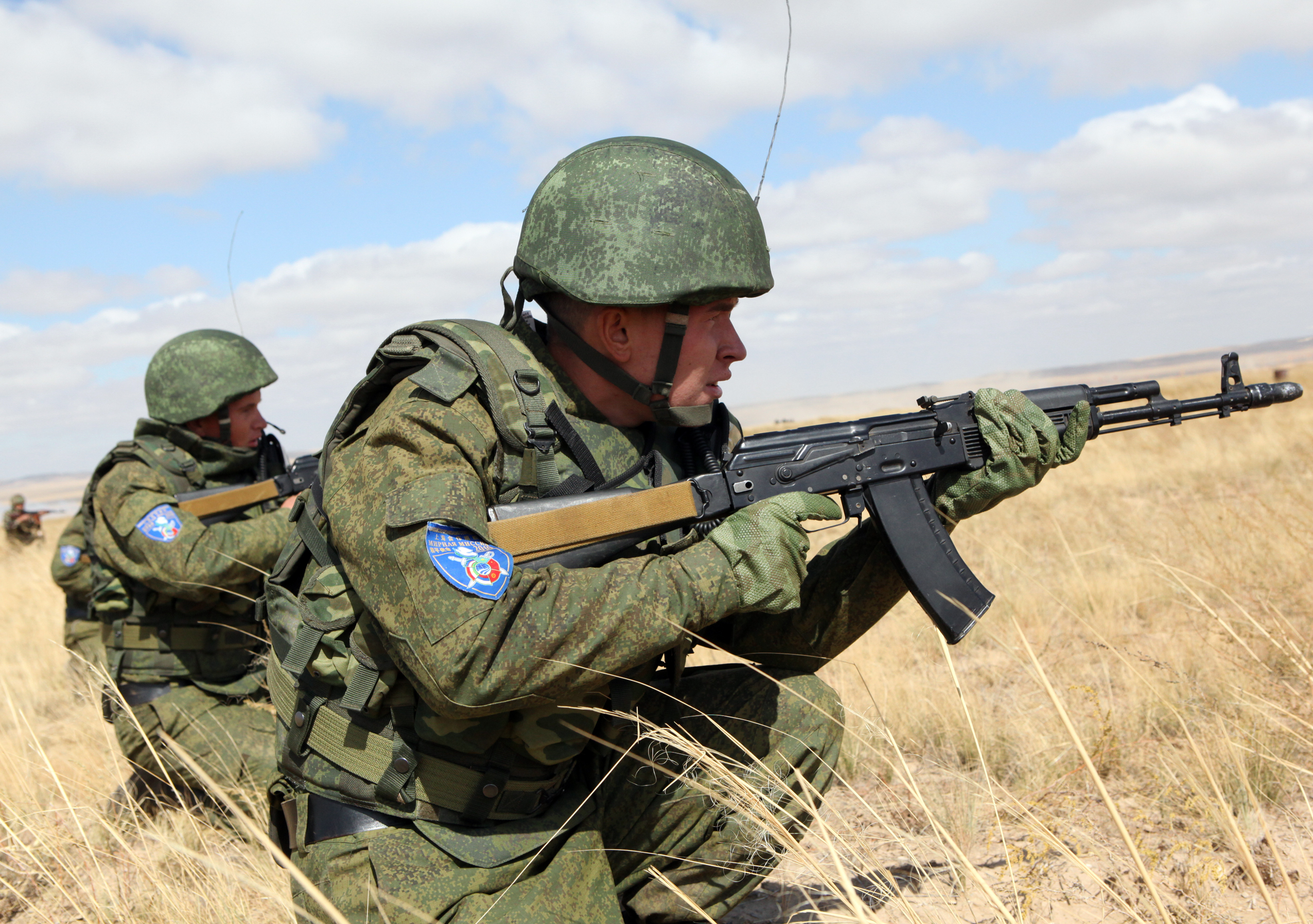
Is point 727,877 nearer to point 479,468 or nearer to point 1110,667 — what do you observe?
point 479,468

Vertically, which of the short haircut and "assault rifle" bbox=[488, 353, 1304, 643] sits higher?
the short haircut

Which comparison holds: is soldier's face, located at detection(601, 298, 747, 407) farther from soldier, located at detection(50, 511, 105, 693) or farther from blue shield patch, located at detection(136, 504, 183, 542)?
soldier, located at detection(50, 511, 105, 693)

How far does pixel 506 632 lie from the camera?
88.1 inches

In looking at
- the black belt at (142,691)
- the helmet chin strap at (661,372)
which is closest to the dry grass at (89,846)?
the black belt at (142,691)

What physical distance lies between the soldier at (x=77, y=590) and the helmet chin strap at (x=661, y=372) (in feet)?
16.0

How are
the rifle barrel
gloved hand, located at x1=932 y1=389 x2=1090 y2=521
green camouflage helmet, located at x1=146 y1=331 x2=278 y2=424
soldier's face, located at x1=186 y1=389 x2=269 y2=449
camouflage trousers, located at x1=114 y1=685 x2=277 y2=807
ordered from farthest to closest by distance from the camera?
soldier's face, located at x1=186 y1=389 x2=269 y2=449 → green camouflage helmet, located at x1=146 y1=331 x2=278 y2=424 → camouflage trousers, located at x1=114 y1=685 x2=277 y2=807 → the rifle barrel → gloved hand, located at x1=932 y1=389 x2=1090 y2=521

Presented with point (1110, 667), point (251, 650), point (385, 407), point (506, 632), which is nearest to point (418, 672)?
point (506, 632)

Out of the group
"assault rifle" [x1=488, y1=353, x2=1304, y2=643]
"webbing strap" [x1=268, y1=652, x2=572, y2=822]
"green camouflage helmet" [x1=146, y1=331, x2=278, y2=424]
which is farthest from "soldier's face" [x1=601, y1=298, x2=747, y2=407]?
"green camouflage helmet" [x1=146, y1=331, x2=278, y2=424]

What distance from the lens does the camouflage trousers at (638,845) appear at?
2488 millimetres

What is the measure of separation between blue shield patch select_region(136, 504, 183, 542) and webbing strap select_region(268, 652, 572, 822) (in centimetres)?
285

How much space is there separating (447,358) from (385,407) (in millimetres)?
209

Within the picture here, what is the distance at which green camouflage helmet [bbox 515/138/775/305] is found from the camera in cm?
280

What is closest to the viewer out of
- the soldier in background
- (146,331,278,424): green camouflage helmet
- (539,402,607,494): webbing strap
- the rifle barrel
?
(539,402,607,494): webbing strap

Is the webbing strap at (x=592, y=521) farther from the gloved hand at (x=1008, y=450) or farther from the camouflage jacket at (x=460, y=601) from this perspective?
the gloved hand at (x=1008, y=450)
